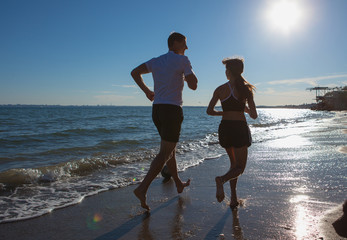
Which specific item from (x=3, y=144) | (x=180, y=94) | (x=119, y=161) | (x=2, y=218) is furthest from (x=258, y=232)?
(x=3, y=144)

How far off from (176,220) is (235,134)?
1.16m

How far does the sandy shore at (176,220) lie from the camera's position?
7.89ft

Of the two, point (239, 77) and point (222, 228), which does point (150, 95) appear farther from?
point (222, 228)

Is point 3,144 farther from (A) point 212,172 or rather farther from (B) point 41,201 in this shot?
(A) point 212,172

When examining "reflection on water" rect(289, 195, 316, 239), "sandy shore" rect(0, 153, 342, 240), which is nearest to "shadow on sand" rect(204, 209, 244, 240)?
"sandy shore" rect(0, 153, 342, 240)

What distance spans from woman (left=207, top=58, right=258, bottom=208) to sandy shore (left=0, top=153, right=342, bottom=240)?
1.28 feet

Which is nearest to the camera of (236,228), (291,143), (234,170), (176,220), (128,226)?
(236,228)

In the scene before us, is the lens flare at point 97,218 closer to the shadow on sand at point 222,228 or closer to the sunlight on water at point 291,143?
the shadow on sand at point 222,228

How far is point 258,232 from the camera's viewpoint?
7.89 ft

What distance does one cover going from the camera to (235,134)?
306cm

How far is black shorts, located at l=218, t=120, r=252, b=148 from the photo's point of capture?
3.05m

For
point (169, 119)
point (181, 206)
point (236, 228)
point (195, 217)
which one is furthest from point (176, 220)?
point (169, 119)

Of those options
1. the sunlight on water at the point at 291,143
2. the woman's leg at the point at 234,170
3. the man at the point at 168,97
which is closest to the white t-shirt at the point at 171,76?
the man at the point at 168,97

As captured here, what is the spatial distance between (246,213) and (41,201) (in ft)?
8.94
